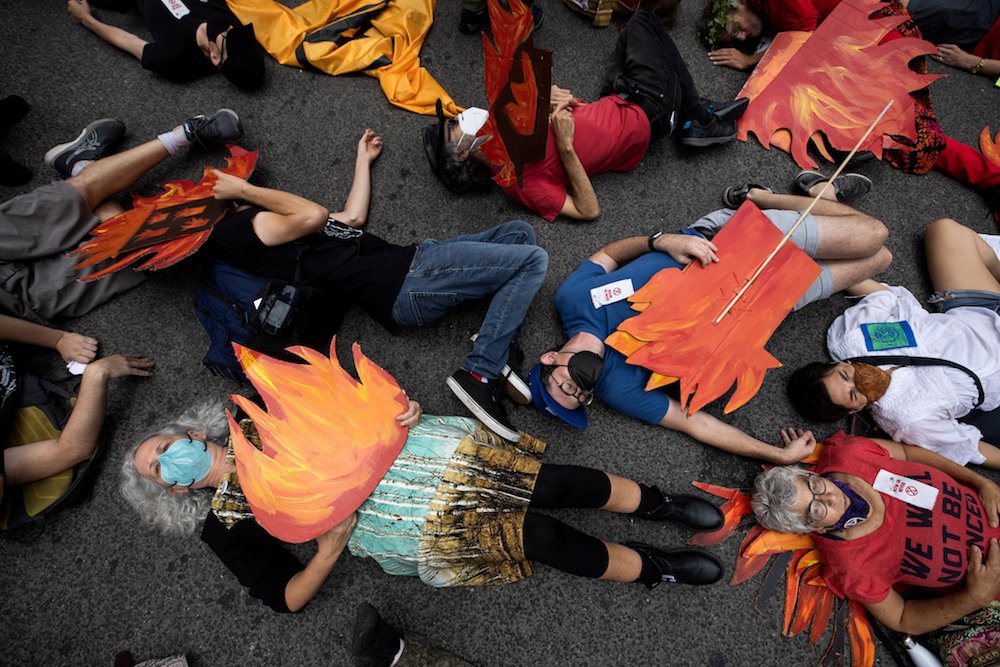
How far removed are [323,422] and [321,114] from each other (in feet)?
4.69

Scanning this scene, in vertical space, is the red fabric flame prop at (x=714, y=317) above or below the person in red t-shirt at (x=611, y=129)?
below

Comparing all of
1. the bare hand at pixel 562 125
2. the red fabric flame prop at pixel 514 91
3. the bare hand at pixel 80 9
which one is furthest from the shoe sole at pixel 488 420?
the bare hand at pixel 80 9

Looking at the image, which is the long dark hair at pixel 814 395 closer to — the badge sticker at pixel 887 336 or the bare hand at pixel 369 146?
the badge sticker at pixel 887 336

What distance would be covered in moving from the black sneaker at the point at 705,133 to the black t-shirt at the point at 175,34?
78.0 inches

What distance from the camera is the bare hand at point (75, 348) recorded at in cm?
175

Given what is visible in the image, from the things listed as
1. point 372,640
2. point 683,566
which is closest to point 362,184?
point 372,640

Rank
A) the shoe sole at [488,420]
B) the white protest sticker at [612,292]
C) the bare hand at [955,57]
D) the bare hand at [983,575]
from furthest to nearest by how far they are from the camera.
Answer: the bare hand at [955,57] → the white protest sticker at [612,292] → the shoe sole at [488,420] → the bare hand at [983,575]

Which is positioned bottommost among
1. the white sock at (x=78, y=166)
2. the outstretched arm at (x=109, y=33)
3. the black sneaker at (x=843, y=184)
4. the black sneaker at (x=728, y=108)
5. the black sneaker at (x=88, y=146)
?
the white sock at (x=78, y=166)

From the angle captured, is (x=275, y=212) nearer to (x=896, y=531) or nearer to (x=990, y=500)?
(x=896, y=531)

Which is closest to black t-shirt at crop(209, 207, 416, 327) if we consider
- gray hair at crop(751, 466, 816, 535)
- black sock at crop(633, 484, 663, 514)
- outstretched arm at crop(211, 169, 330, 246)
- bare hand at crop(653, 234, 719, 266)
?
outstretched arm at crop(211, 169, 330, 246)

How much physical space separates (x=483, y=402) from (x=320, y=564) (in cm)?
67

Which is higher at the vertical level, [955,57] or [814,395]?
[955,57]

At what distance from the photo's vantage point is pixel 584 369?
1.55m

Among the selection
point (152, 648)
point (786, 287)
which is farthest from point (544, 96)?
point (152, 648)
